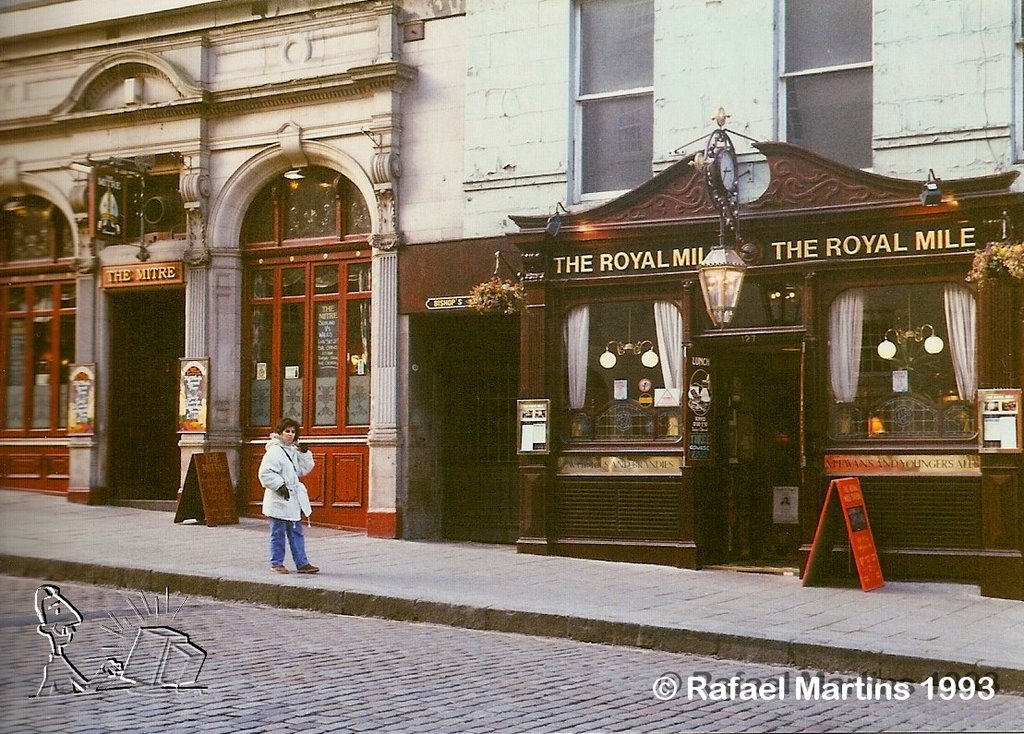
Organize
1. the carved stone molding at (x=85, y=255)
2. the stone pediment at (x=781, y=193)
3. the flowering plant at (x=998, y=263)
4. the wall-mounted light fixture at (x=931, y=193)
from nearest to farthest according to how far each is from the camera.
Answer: the flowering plant at (x=998, y=263) < the wall-mounted light fixture at (x=931, y=193) < the stone pediment at (x=781, y=193) < the carved stone molding at (x=85, y=255)

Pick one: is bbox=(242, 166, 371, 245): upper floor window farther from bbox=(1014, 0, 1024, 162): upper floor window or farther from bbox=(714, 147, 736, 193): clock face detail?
bbox=(1014, 0, 1024, 162): upper floor window

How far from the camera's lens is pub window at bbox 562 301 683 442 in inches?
533

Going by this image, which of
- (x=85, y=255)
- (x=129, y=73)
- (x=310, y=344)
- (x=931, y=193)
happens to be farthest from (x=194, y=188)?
(x=931, y=193)

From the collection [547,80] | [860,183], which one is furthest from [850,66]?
[547,80]

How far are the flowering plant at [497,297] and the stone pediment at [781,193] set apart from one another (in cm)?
71

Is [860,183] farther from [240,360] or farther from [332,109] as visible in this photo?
[240,360]

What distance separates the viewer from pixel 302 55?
16.3m

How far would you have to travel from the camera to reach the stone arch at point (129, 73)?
16641mm

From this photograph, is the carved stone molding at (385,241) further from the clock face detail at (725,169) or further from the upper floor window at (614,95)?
the clock face detail at (725,169)

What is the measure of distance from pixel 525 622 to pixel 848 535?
11.7 feet

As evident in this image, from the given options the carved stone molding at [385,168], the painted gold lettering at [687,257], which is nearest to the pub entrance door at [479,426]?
the carved stone molding at [385,168]

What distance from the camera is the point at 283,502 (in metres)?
12.2

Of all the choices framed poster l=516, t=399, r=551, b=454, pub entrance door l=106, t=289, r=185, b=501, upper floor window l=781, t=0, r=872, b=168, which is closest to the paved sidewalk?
framed poster l=516, t=399, r=551, b=454

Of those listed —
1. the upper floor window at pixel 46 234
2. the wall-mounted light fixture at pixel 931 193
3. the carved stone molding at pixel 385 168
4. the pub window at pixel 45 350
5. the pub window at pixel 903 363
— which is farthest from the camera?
the carved stone molding at pixel 385 168
